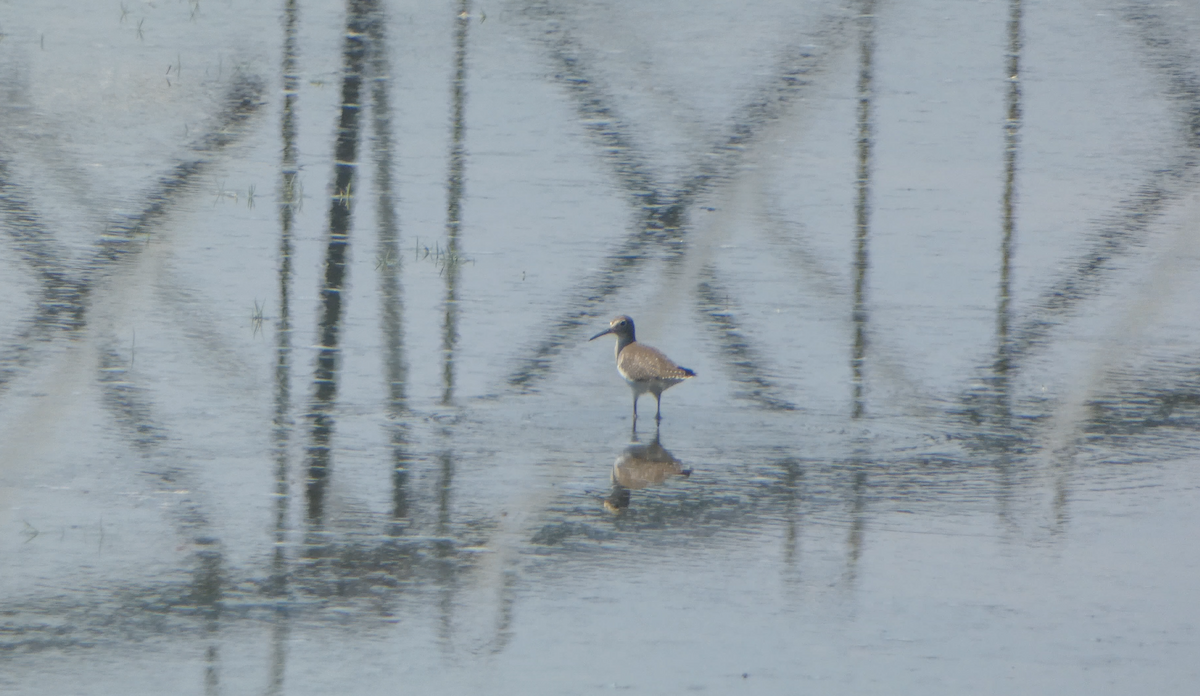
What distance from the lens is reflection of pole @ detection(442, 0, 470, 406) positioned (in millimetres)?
10531

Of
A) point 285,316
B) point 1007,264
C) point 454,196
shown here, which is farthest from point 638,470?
point 454,196

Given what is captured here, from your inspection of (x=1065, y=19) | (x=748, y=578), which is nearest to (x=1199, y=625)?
(x=748, y=578)

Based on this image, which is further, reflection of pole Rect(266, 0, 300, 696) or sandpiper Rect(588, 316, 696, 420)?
sandpiper Rect(588, 316, 696, 420)

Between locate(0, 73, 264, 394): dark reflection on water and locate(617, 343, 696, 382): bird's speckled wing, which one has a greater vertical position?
locate(0, 73, 264, 394): dark reflection on water

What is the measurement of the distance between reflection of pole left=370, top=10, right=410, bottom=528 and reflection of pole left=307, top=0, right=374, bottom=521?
15 cm

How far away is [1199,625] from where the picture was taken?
740 cm

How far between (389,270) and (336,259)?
0.34m

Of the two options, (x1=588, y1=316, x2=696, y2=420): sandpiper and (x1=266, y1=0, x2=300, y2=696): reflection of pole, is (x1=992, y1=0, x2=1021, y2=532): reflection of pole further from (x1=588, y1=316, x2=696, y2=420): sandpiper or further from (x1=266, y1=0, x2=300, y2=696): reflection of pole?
→ (x1=266, y1=0, x2=300, y2=696): reflection of pole


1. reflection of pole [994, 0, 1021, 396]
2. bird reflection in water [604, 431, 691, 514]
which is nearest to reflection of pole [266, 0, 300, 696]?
bird reflection in water [604, 431, 691, 514]

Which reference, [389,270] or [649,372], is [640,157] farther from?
[649,372]

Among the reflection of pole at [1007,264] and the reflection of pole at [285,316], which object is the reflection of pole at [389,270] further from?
the reflection of pole at [1007,264]

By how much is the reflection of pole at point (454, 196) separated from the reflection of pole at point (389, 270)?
0.23m

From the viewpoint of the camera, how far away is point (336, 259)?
12.1 metres

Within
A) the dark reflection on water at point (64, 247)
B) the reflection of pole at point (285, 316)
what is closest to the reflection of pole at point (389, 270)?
the reflection of pole at point (285, 316)
